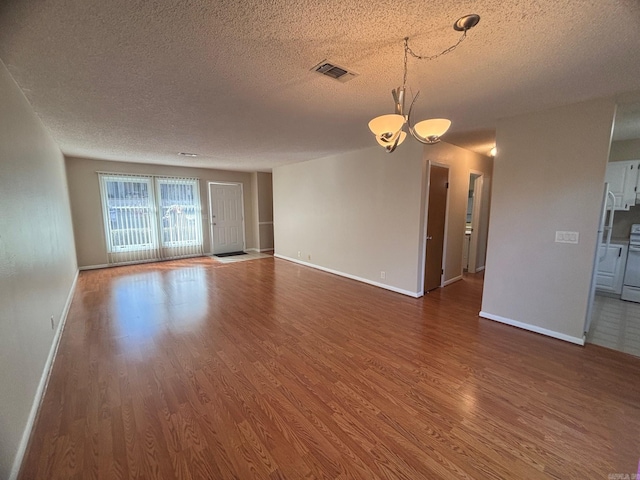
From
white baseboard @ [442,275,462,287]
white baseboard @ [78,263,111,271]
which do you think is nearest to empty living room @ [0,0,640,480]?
white baseboard @ [442,275,462,287]

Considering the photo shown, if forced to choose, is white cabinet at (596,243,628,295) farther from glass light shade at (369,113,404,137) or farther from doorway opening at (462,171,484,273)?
glass light shade at (369,113,404,137)

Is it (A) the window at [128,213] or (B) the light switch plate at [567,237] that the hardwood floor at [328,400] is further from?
(A) the window at [128,213]

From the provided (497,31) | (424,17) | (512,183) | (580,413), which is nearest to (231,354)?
(580,413)

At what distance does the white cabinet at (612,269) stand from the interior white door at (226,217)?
8.02 m

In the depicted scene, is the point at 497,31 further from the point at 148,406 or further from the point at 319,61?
the point at 148,406

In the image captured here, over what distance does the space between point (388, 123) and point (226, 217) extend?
6953 mm

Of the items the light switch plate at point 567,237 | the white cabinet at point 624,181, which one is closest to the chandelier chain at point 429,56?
the light switch plate at point 567,237

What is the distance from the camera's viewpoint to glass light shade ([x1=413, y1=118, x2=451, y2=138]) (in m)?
1.83

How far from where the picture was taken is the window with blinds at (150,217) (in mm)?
6211

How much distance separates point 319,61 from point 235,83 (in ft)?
2.54

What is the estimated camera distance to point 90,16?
1438mm

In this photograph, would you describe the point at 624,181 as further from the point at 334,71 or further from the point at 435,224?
the point at 334,71

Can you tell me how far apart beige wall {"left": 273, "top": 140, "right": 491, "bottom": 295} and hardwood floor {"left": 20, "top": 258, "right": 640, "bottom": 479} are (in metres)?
1.21

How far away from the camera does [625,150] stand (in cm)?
399
